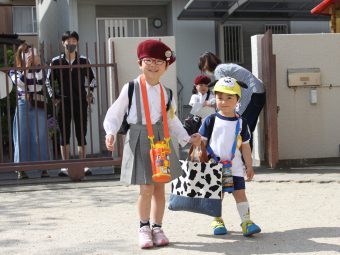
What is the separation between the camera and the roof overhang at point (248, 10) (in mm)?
12916

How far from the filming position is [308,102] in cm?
909

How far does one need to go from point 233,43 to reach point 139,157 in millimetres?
10284

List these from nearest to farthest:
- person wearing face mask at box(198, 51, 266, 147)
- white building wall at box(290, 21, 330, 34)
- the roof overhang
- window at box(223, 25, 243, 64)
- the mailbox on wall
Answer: person wearing face mask at box(198, 51, 266, 147), the mailbox on wall, the roof overhang, window at box(223, 25, 243, 64), white building wall at box(290, 21, 330, 34)

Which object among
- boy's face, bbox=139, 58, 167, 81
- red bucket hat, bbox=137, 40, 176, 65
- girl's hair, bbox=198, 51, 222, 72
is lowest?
boy's face, bbox=139, 58, 167, 81

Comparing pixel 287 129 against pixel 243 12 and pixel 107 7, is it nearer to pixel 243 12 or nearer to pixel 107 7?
pixel 243 12

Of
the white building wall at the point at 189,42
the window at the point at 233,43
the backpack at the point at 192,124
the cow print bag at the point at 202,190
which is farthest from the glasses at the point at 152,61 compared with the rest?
Result: the window at the point at 233,43

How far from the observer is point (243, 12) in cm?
1404

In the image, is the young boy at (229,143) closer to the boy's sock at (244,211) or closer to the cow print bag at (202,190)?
the boy's sock at (244,211)

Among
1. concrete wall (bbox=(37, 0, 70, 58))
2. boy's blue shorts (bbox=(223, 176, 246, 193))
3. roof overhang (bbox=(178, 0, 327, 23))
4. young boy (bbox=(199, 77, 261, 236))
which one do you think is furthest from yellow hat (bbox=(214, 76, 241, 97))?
concrete wall (bbox=(37, 0, 70, 58))

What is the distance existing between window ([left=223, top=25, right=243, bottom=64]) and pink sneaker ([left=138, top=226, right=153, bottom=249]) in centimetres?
1027

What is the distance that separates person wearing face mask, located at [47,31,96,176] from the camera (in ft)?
27.1

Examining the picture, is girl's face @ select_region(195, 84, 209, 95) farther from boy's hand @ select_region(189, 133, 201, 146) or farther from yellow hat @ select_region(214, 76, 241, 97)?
boy's hand @ select_region(189, 133, 201, 146)

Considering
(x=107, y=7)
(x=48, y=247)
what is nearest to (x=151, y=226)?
(x=48, y=247)

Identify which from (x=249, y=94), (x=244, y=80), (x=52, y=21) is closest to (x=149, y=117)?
(x=244, y=80)
